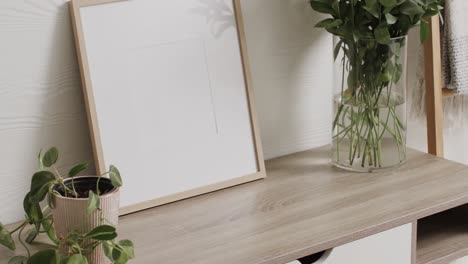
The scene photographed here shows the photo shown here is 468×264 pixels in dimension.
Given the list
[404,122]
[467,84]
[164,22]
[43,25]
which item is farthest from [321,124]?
[43,25]

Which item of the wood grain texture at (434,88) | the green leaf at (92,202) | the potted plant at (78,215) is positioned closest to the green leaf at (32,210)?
the potted plant at (78,215)

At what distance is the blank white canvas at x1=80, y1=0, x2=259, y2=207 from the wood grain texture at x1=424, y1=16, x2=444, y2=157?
474 millimetres

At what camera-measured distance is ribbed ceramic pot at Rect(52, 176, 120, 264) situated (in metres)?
1.22

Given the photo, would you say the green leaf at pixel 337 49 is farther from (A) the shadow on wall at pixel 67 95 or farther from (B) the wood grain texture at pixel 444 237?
(A) the shadow on wall at pixel 67 95

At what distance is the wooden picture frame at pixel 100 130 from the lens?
4.58 feet

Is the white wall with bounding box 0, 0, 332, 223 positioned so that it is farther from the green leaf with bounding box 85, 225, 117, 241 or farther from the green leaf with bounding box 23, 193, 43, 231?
the green leaf with bounding box 85, 225, 117, 241

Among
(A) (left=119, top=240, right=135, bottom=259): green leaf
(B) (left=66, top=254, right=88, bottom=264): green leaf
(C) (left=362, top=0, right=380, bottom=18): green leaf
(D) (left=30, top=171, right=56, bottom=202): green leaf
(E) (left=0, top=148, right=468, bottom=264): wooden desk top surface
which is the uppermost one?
(C) (left=362, top=0, right=380, bottom=18): green leaf

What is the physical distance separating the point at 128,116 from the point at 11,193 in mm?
252

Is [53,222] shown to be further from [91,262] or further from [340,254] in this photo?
[340,254]

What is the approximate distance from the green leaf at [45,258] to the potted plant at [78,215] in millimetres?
33

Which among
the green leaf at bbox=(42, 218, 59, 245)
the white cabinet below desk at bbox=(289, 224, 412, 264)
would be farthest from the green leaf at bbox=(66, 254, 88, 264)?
the white cabinet below desk at bbox=(289, 224, 412, 264)

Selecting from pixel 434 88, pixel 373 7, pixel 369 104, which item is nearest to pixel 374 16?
pixel 373 7

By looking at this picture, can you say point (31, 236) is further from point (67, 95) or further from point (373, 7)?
point (373, 7)

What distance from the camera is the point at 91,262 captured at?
124cm
